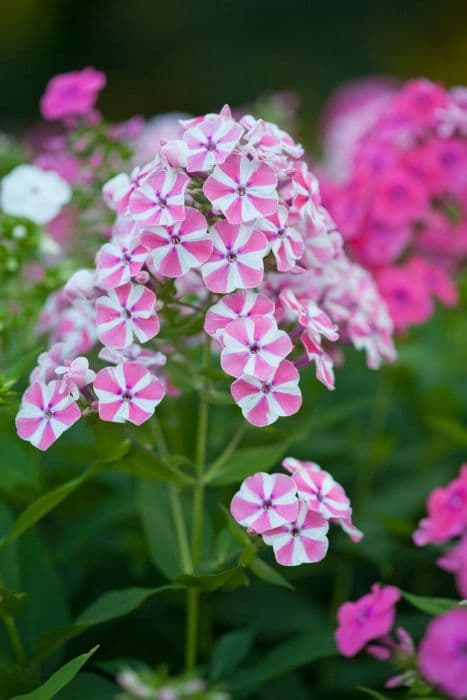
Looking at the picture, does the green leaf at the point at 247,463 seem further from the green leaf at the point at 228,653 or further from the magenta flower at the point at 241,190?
the magenta flower at the point at 241,190

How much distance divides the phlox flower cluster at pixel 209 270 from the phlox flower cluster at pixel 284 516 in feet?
0.23

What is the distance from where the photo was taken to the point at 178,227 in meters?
1.04

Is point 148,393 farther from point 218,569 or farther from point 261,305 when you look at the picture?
point 218,569

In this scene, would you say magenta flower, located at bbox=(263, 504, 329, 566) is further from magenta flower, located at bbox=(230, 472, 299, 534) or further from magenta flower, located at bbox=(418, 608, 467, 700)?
magenta flower, located at bbox=(418, 608, 467, 700)

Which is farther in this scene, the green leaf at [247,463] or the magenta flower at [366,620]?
the green leaf at [247,463]

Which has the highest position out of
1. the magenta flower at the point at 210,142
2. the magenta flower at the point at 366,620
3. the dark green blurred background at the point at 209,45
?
the magenta flower at the point at 210,142

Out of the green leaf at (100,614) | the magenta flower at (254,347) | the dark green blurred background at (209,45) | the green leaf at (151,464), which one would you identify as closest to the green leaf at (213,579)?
the green leaf at (100,614)

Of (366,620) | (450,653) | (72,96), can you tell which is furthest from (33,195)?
Result: (450,653)

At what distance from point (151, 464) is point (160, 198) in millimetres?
314

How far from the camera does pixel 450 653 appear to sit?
769 millimetres

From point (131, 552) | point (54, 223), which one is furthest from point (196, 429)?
point (54, 223)

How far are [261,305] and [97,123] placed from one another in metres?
0.64

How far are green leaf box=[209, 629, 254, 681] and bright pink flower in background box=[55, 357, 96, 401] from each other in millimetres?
382

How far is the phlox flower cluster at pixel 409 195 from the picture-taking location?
1610mm
